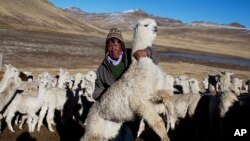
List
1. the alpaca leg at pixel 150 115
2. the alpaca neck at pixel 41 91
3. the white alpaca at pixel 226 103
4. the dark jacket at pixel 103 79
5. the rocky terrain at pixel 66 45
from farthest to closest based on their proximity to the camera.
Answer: the rocky terrain at pixel 66 45
the alpaca neck at pixel 41 91
the white alpaca at pixel 226 103
the dark jacket at pixel 103 79
the alpaca leg at pixel 150 115

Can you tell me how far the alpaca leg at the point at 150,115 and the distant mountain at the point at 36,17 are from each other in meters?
78.6

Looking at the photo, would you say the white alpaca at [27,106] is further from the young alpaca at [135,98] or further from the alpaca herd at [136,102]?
the young alpaca at [135,98]

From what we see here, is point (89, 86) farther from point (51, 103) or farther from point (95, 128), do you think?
point (95, 128)

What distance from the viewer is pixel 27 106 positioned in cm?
1079

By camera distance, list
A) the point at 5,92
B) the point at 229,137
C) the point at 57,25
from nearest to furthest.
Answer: the point at 229,137 < the point at 5,92 < the point at 57,25

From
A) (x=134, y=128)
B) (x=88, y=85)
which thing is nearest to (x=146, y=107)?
(x=134, y=128)

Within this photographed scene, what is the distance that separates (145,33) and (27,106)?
6.49 metres

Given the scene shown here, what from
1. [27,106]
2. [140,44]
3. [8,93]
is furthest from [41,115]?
[140,44]

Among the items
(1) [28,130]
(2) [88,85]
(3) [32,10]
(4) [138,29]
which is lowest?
(1) [28,130]

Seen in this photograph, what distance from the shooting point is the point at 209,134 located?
1021 cm

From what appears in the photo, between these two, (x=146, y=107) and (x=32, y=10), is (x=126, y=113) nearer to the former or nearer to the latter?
(x=146, y=107)

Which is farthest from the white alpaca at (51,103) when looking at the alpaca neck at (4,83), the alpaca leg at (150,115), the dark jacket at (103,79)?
the alpaca leg at (150,115)

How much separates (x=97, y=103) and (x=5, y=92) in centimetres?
528

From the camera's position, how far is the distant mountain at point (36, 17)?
87938 millimetres
